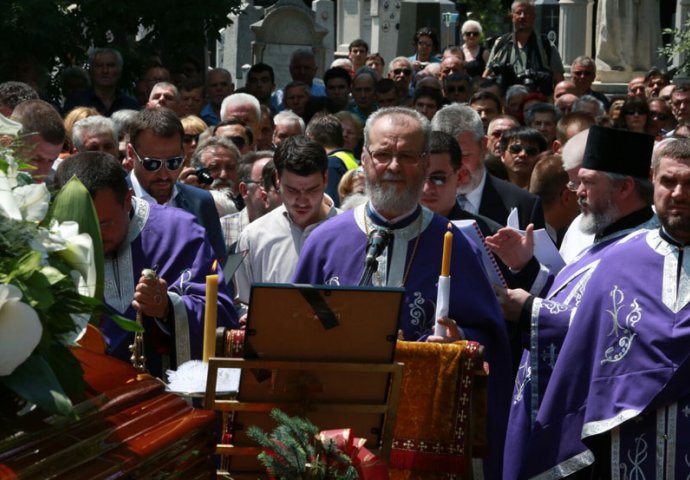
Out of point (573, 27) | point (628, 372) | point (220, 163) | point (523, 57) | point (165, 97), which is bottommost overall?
point (628, 372)

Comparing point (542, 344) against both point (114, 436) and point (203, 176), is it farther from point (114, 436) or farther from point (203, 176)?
point (203, 176)

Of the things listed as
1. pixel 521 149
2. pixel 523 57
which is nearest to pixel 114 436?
pixel 521 149

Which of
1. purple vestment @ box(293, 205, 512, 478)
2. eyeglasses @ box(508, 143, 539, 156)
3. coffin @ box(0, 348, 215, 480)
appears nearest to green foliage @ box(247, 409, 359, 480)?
coffin @ box(0, 348, 215, 480)

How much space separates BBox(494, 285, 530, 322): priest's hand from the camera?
19.5ft

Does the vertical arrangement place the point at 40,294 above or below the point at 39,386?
above

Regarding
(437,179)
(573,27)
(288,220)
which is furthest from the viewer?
(573,27)

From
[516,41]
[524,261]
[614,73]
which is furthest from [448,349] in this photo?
[614,73]

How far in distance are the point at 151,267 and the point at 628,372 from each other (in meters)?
2.06

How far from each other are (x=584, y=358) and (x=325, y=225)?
1.23m

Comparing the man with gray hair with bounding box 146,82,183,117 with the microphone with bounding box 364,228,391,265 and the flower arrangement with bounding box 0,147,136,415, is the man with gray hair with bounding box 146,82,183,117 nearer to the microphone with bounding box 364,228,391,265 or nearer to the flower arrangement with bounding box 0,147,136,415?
the microphone with bounding box 364,228,391,265

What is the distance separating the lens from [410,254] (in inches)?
229

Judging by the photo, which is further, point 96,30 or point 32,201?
point 96,30

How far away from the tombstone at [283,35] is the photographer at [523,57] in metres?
5.54

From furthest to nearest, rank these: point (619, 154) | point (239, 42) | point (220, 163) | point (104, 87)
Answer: point (239, 42) < point (104, 87) < point (220, 163) < point (619, 154)
